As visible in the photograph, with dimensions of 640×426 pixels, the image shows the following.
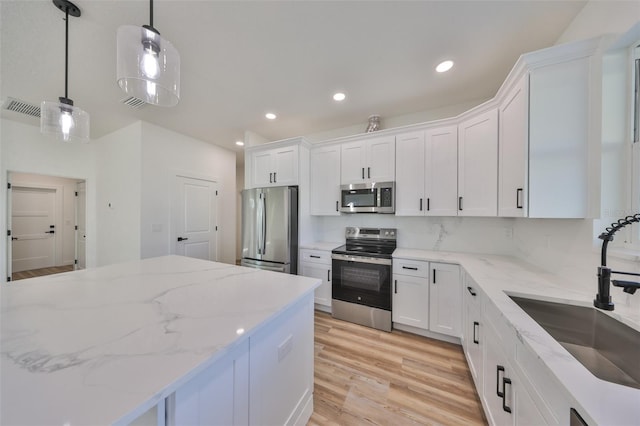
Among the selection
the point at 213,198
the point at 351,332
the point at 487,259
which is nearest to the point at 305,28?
the point at 487,259

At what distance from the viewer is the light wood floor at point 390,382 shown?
1.45m

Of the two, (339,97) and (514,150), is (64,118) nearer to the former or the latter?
(339,97)

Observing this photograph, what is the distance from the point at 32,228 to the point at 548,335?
28.6 feet

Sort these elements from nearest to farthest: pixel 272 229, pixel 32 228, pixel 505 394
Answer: pixel 505 394, pixel 272 229, pixel 32 228

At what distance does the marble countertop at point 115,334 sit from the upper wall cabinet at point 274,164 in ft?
6.34

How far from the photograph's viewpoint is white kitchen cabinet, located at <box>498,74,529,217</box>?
59.4 inches

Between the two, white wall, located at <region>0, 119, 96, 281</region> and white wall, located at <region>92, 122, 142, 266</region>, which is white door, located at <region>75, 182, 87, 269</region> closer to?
white wall, located at <region>0, 119, 96, 281</region>

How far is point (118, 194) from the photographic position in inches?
137

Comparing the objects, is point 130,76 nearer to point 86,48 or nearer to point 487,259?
point 86,48

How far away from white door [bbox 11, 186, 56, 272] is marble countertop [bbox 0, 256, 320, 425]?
6.00 m

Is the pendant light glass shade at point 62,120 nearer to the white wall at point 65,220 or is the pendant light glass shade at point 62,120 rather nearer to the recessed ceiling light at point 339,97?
the recessed ceiling light at point 339,97

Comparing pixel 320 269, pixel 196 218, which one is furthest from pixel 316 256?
pixel 196 218

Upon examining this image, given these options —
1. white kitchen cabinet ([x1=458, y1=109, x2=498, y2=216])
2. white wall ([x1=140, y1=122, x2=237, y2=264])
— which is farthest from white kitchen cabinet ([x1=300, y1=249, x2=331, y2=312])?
white wall ([x1=140, y1=122, x2=237, y2=264])

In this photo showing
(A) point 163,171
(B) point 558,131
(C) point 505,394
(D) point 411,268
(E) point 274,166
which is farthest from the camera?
(A) point 163,171
